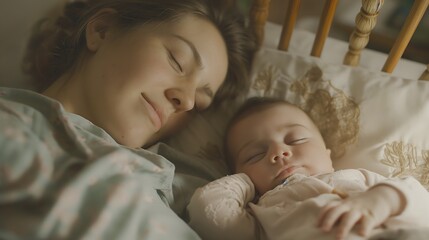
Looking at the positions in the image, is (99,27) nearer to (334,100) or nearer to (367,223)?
(334,100)

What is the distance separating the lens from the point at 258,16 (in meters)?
1.32

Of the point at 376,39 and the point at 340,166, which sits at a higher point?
the point at 376,39

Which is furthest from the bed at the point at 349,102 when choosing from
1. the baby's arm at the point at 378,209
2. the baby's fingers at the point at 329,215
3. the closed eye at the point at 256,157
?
the baby's fingers at the point at 329,215

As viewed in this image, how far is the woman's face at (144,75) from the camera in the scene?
96 centimetres

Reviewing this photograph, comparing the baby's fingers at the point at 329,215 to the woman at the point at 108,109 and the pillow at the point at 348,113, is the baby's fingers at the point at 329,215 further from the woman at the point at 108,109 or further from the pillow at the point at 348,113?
the pillow at the point at 348,113

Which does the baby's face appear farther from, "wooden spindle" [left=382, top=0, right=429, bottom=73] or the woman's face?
"wooden spindle" [left=382, top=0, right=429, bottom=73]

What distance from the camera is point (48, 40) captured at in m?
1.25

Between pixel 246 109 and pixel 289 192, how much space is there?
33 centimetres

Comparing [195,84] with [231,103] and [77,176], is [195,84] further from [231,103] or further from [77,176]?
[77,176]

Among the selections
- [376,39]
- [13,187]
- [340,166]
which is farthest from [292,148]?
[376,39]

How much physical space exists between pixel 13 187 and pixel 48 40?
0.65m

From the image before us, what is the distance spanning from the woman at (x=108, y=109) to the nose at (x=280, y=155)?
23 cm

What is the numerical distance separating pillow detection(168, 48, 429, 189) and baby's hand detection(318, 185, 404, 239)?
322 millimetres

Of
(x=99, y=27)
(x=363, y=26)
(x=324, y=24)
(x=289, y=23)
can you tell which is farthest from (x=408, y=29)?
(x=99, y=27)
